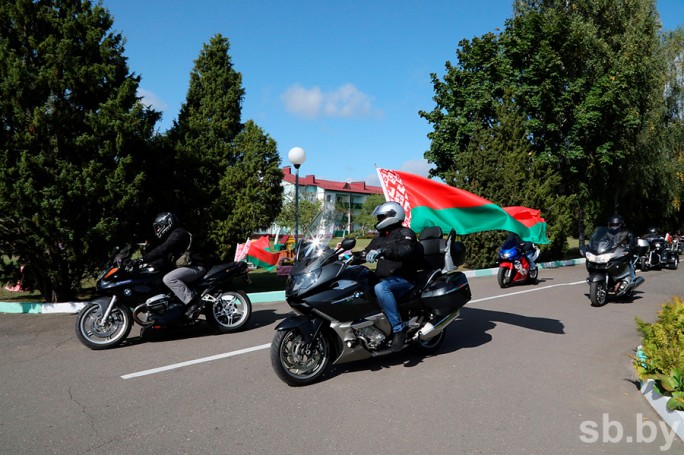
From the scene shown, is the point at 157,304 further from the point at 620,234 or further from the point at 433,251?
the point at 620,234

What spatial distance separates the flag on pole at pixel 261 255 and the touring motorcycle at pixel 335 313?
37.4ft

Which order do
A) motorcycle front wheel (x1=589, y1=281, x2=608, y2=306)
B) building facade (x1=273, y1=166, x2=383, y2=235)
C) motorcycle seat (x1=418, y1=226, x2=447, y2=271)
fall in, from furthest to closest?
building facade (x1=273, y1=166, x2=383, y2=235)
motorcycle front wheel (x1=589, y1=281, x2=608, y2=306)
motorcycle seat (x1=418, y1=226, x2=447, y2=271)

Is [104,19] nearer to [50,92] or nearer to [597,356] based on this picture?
[50,92]

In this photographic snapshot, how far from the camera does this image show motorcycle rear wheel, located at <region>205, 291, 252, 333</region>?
7461mm

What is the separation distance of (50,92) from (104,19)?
1839 millimetres

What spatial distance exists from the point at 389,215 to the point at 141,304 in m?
3.64

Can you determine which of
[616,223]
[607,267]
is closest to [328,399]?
[607,267]

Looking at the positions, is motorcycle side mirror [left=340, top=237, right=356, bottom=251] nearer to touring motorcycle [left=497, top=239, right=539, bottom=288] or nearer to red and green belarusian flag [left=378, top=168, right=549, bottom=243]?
red and green belarusian flag [left=378, top=168, right=549, bottom=243]

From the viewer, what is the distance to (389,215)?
5824 millimetres

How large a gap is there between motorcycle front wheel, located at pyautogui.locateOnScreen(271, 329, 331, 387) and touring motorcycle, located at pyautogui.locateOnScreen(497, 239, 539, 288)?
8.82m

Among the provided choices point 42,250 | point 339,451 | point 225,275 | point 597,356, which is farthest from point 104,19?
point 597,356

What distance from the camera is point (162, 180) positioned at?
34.1 ft

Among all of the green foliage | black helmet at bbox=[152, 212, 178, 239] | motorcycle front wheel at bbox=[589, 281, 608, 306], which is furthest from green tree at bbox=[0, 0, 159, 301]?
motorcycle front wheel at bbox=[589, 281, 608, 306]

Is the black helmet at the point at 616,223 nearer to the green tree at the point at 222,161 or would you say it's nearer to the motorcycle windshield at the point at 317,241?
the motorcycle windshield at the point at 317,241
